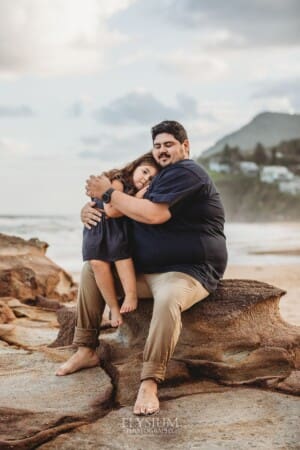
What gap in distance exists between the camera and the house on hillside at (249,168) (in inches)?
2514

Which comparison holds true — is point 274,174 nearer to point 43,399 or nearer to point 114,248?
point 114,248

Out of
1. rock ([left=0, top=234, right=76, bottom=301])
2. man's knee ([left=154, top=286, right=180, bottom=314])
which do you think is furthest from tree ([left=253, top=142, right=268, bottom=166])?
man's knee ([left=154, top=286, right=180, bottom=314])

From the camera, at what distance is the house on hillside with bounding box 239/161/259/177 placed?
63.8 meters

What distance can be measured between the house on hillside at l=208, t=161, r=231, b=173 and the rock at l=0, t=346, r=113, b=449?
60.7 m

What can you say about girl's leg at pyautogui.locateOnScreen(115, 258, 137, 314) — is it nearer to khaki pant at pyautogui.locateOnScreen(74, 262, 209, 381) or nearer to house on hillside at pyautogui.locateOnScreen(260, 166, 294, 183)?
khaki pant at pyautogui.locateOnScreen(74, 262, 209, 381)

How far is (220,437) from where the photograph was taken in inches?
145

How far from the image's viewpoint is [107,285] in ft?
14.7

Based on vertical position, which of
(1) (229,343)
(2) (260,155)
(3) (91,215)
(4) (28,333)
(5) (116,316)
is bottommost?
(4) (28,333)

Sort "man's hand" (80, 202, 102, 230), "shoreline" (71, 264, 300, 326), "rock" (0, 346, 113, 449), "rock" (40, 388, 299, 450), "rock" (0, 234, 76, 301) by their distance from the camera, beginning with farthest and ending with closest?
"shoreline" (71, 264, 300, 326)
"rock" (0, 234, 76, 301)
"man's hand" (80, 202, 102, 230)
"rock" (0, 346, 113, 449)
"rock" (40, 388, 299, 450)

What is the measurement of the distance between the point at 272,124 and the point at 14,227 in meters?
51.0

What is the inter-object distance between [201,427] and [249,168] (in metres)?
62.2

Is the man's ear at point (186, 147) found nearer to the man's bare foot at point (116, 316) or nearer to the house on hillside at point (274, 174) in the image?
the man's bare foot at point (116, 316)

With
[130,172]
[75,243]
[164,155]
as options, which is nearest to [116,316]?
[130,172]

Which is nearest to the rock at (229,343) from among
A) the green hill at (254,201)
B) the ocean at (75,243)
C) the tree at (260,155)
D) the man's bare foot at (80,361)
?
the man's bare foot at (80,361)
